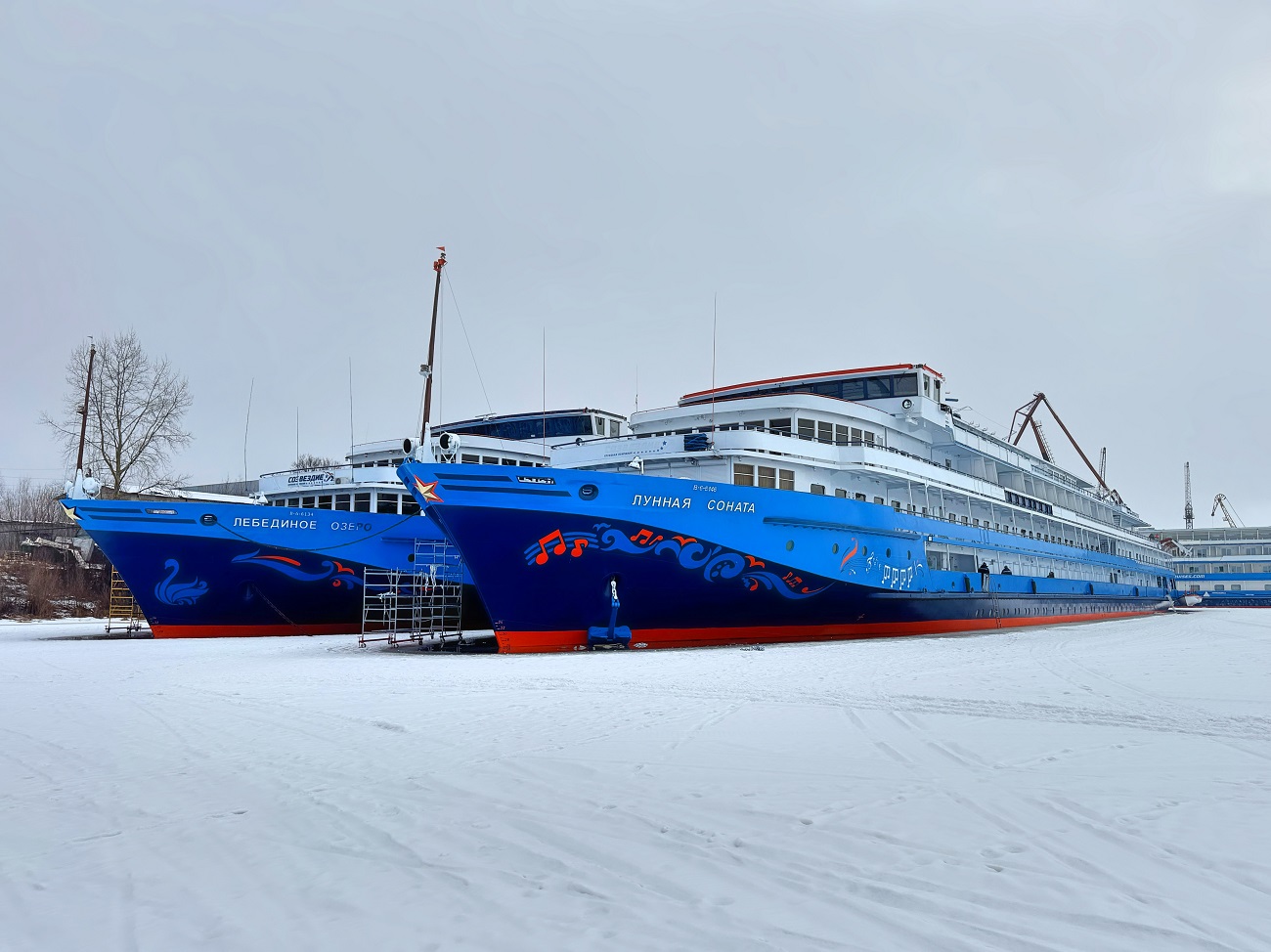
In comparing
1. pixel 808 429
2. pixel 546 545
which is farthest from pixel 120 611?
pixel 808 429

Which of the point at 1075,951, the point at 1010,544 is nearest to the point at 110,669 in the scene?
the point at 1075,951

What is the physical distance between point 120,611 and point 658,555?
26407 millimetres

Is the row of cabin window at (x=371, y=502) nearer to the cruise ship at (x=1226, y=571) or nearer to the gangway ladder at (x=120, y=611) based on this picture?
the gangway ladder at (x=120, y=611)

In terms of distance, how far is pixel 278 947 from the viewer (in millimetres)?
3379

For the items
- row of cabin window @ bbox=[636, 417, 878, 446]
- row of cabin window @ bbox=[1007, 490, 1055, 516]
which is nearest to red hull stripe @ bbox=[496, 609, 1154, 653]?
row of cabin window @ bbox=[636, 417, 878, 446]

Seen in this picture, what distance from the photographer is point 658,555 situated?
17.3m

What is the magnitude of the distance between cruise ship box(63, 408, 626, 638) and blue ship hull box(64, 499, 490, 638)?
1.0 inches

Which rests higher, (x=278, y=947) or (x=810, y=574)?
(x=810, y=574)

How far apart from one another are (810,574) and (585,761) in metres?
13.6

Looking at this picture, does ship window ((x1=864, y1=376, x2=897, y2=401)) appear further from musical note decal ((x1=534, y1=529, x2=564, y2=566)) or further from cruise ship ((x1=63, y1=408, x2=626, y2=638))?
musical note decal ((x1=534, y1=529, x2=564, y2=566))

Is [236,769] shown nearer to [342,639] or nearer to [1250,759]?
[1250,759]

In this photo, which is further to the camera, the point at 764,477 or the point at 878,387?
the point at 878,387

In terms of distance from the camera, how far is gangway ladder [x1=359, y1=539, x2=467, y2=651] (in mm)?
22375

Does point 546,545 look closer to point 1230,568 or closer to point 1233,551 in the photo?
point 1230,568
